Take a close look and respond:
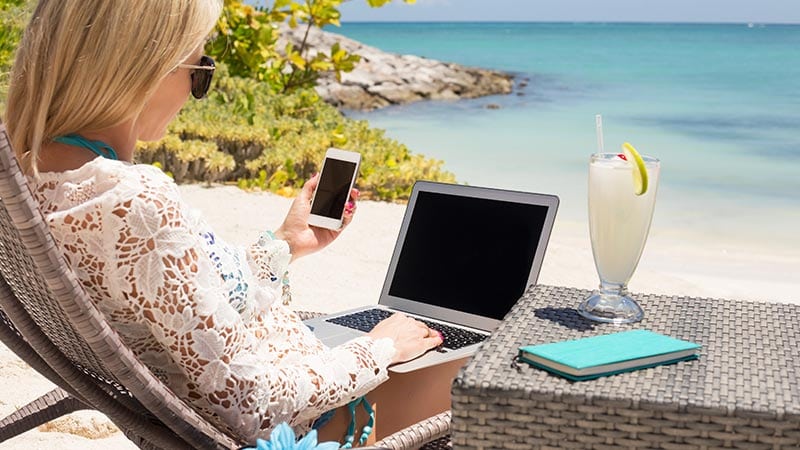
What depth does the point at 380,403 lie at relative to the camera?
6.28ft

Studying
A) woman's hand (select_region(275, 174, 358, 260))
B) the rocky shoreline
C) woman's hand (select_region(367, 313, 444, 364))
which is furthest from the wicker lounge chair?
the rocky shoreline

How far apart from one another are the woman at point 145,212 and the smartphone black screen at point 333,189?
583 millimetres

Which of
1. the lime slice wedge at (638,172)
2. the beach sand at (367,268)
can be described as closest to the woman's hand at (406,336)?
the lime slice wedge at (638,172)

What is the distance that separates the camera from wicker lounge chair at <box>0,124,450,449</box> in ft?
4.54

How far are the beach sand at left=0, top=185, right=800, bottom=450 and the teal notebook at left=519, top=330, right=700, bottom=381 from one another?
1.69 metres

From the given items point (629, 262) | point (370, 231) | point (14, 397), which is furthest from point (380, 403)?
point (370, 231)

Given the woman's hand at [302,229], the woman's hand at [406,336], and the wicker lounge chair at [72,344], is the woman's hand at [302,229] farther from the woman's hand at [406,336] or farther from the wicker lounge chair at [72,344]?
the wicker lounge chair at [72,344]

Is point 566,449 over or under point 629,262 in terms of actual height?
under

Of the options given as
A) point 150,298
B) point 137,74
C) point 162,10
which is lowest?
point 150,298

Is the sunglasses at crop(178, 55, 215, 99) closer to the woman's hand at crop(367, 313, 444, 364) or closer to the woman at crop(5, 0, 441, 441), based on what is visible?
the woman at crop(5, 0, 441, 441)

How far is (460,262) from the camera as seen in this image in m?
2.37

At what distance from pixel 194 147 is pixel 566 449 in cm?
527

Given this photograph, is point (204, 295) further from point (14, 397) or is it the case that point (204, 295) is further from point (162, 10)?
point (14, 397)

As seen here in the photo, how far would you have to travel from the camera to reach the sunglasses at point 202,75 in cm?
A: 170
